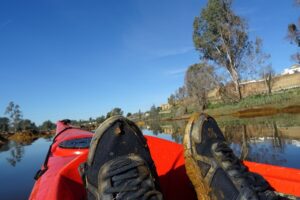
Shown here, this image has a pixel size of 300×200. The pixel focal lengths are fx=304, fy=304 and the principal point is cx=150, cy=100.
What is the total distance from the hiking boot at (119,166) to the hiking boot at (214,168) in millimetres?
228

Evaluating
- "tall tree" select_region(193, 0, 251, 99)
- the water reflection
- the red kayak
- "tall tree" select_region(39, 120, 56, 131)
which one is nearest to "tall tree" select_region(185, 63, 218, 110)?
"tall tree" select_region(193, 0, 251, 99)

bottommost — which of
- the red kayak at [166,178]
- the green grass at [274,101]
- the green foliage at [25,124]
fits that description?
the red kayak at [166,178]

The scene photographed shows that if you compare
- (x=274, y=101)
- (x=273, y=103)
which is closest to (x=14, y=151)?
(x=273, y=103)

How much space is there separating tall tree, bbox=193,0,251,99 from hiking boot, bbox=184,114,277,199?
2759 centimetres

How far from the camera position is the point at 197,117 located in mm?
1626

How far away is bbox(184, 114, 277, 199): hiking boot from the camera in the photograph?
4.51 ft

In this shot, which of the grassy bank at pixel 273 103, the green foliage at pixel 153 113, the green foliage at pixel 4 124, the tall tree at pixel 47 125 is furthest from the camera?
the green foliage at pixel 153 113

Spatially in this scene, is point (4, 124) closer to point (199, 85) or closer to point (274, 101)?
point (199, 85)

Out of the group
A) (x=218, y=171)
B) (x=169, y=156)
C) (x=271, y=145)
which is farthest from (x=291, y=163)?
(x=218, y=171)

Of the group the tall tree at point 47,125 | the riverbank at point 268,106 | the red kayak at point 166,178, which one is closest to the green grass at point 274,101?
the riverbank at point 268,106

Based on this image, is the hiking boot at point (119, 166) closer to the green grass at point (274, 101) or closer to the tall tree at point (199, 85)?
the green grass at point (274, 101)

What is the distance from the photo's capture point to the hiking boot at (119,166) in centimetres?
134

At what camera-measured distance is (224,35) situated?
2847 centimetres

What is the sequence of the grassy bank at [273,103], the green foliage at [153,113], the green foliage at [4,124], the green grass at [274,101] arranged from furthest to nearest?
the green foliage at [153,113]
the green foliage at [4,124]
the green grass at [274,101]
the grassy bank at [273,103]
